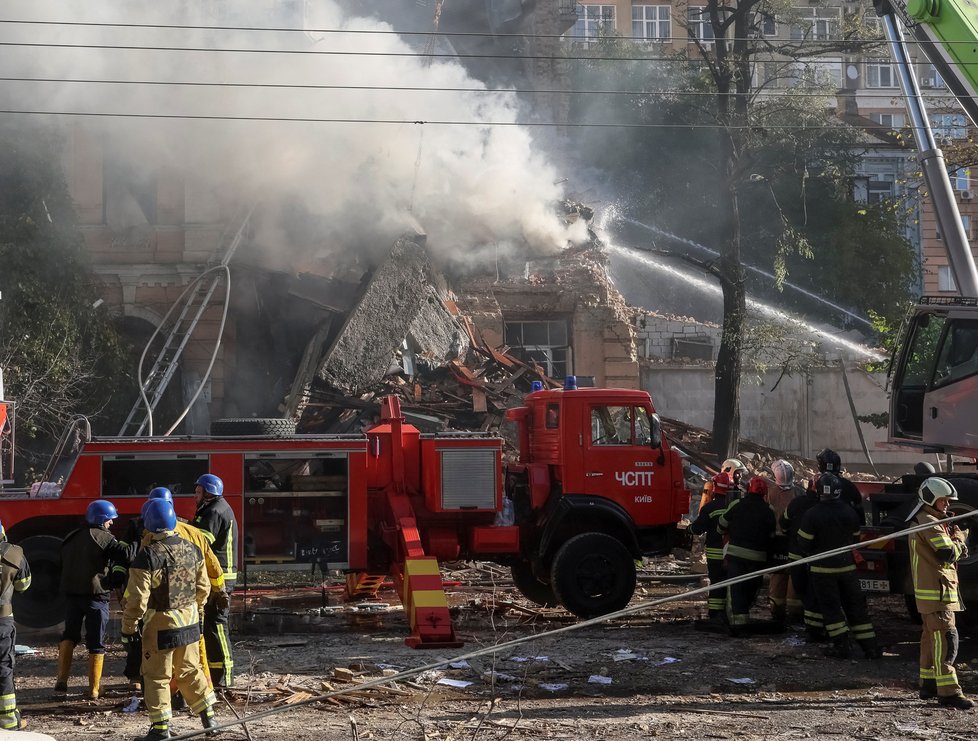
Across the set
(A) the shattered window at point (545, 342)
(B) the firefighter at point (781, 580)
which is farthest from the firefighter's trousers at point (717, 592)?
(A) the shattered window at point (545, 342)

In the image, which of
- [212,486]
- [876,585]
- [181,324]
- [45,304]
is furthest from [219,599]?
[181,324]

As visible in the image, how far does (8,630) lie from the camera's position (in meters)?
6.60

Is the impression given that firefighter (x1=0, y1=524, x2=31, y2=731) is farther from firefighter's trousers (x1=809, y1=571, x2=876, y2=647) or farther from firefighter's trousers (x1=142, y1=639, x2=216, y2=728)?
firefighter's trousers (x1=809, y1=571, x2=876, y2=647)

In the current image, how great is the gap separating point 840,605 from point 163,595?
544 centimetres

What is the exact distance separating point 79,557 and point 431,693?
2.85 meters

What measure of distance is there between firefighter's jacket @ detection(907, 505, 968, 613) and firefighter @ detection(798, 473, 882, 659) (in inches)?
52.2

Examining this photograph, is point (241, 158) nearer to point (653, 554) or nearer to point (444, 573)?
point (444, 573)

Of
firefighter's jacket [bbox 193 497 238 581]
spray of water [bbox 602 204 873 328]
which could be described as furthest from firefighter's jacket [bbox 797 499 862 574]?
spray of water [bbox 602 204 873 328]

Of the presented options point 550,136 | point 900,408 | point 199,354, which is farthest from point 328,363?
point 550,136

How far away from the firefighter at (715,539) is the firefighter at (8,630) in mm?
5989

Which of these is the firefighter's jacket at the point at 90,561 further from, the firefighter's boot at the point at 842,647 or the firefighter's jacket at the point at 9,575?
the firefighter's boot at the point at 842,647

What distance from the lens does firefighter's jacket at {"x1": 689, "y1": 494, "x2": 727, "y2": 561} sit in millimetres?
10234

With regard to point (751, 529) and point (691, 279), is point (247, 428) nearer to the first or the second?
point (751, 529)

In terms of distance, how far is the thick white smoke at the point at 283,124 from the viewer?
18.6m
